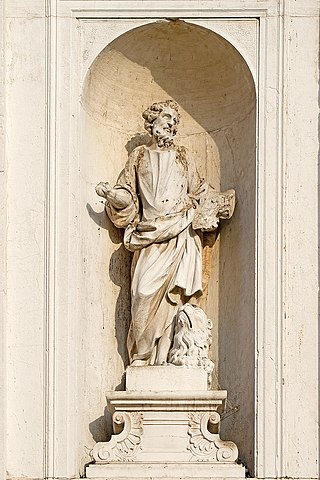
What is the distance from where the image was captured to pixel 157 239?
49.5 feet

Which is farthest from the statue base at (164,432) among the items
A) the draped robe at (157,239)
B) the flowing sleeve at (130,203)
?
Result: the flowing sleeve at (130,203)

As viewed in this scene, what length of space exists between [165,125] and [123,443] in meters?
2.24

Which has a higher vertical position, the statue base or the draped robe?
the draped robe

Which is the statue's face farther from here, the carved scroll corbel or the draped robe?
the carved scroll corbel

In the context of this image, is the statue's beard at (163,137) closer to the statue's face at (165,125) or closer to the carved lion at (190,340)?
the statue's face at (165,125)

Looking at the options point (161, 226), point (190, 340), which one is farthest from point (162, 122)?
point (190, 340)

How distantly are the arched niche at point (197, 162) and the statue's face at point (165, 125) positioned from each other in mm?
343

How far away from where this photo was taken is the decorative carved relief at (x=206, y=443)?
14.8 metres

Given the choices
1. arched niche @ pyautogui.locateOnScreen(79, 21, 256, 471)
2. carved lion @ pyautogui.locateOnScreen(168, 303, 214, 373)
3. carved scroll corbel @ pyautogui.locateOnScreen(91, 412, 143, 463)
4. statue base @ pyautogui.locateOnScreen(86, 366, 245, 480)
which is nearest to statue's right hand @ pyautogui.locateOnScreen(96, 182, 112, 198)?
arched niche @ pyautogui.locateOnScreen(79, 21, 256, 471)

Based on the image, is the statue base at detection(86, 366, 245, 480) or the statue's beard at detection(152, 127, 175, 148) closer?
the statue base at detection(86, 366, 245, 480)

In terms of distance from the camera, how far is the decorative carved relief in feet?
48.4

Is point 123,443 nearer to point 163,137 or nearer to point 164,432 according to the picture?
point 164,432

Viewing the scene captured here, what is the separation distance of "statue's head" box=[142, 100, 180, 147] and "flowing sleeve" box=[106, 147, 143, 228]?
0.18 metres

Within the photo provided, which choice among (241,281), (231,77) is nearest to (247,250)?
(241,281)
